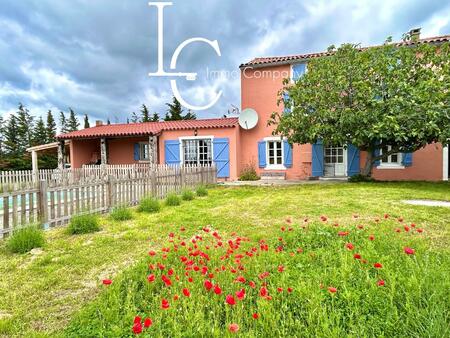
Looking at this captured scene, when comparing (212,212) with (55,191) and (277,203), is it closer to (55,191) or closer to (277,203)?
(277,203)

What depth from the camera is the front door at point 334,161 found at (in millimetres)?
14570

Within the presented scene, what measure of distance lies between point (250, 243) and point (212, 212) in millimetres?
2438

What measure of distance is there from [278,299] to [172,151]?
1469 cm

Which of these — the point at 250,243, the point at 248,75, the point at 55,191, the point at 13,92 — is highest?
the point at 13,92

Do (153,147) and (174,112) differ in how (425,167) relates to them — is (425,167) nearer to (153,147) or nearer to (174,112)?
(153,147)

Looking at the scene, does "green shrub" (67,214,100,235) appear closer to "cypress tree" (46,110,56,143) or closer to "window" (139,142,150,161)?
"window" (139,142,150,161)

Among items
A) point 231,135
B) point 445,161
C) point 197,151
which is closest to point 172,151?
point 197,151

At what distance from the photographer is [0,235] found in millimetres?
4113

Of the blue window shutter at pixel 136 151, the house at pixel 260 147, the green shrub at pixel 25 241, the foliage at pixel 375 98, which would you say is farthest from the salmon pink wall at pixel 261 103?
the green shrub at pixel 25 241

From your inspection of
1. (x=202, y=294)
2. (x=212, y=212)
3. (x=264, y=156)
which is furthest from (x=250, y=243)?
(x=264, y=156)

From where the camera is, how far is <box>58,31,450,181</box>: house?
14.0 metres

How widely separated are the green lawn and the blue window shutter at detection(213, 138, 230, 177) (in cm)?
1073

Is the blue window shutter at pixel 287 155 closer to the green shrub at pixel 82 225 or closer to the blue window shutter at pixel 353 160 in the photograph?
the blue window shutter at pixel 353 160

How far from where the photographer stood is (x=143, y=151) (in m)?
18.2
